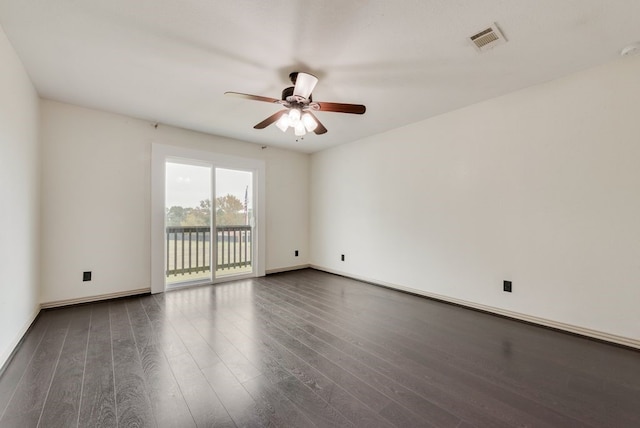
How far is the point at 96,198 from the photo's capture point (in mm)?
3355

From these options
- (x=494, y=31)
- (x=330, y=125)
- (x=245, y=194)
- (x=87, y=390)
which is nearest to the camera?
(x=87, y=390)

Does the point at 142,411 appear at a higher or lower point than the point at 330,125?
lower

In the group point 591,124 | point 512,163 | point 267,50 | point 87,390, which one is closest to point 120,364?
point 87,390

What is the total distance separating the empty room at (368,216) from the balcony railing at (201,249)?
0.05 meters

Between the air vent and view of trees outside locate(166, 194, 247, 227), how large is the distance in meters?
3.87

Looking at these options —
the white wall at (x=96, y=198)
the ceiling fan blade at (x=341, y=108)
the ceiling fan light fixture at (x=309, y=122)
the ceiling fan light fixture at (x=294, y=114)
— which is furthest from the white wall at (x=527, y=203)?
the white wall at (x=96, y=198)

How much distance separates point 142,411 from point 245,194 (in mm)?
3598

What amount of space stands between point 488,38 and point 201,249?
4419mm

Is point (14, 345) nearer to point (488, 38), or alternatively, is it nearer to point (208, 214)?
point (208, 214)

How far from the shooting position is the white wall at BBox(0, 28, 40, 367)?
1961 mm

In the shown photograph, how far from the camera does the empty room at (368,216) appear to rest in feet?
5.48

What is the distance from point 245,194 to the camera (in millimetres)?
4754

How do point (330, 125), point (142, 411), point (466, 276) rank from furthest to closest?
point (330, 125) < point (466, 276) < point (142, 411)

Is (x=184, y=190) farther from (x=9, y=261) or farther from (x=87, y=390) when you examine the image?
(x=87, y=390)
